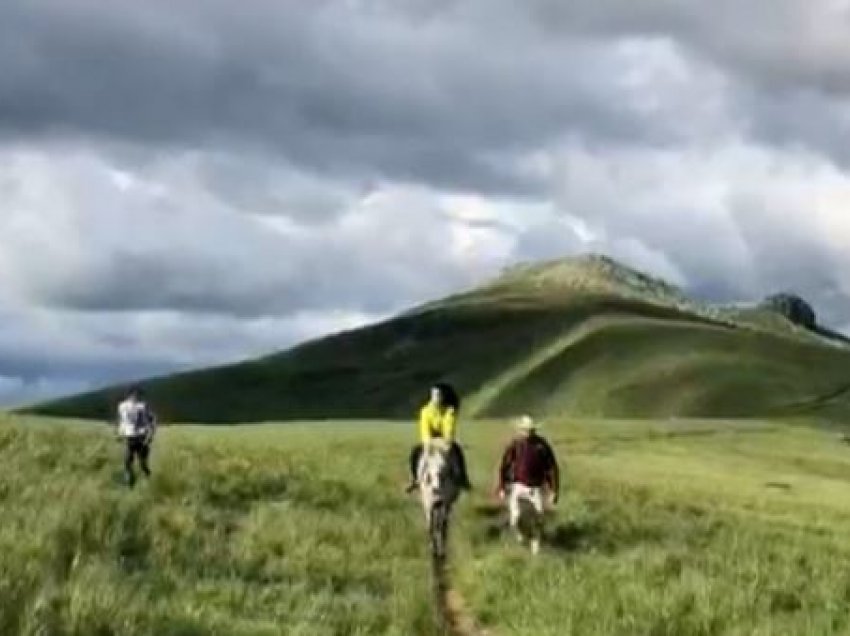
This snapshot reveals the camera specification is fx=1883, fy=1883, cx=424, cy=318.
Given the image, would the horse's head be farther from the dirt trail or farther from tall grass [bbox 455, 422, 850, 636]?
the dirt trail

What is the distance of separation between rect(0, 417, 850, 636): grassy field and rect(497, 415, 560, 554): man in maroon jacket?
29.0 inches

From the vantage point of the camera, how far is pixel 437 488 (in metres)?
26.7

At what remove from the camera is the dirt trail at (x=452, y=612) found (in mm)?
19047

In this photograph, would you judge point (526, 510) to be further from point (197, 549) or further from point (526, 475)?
point (197, 549)

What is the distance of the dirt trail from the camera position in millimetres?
19047

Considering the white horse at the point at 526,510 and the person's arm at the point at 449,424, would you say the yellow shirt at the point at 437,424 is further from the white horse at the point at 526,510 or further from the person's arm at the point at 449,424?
the white horse at the point at 526,510

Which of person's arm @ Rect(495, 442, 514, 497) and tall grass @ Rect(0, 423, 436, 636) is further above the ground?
person's arm @ Rect(495, 442, 514, 497)

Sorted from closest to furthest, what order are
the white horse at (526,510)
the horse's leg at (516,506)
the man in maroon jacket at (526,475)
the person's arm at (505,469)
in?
the white horse at (526,510) < the horse's leg at (516,506) < the man in maroon jacket at (526,475) < the person's arm at (505,469)

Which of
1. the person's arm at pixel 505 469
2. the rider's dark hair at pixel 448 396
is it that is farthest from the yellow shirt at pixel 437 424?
the person's arm at pixel 505 469

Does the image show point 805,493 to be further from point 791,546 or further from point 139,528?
point 139,528

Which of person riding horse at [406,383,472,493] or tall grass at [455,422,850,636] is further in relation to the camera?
person riding horse at [406,383,472,493]

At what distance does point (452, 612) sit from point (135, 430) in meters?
16.7

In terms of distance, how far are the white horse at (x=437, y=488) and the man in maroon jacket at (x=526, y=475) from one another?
9.31ft

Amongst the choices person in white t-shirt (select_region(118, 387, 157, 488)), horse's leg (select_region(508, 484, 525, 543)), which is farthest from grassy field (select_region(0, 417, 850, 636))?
person in white t-shirt (select_region(118, 387, 157, 488))
